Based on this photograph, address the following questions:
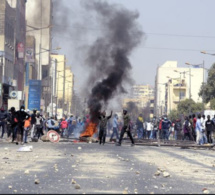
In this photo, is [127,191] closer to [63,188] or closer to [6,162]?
[63,188]

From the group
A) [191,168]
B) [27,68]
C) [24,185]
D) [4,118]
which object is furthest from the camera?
[27,68]

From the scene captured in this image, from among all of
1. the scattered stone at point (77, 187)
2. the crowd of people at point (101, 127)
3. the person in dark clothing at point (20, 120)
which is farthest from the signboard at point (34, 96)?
the scattered stone at point (77, 187)

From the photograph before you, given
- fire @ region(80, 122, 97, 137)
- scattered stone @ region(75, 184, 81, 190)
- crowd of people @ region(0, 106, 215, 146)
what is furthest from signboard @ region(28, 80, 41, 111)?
scattered stone @ region(75, 184, 81, 190)

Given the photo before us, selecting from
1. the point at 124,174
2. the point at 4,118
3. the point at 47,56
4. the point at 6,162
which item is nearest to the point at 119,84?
the point at 4,118

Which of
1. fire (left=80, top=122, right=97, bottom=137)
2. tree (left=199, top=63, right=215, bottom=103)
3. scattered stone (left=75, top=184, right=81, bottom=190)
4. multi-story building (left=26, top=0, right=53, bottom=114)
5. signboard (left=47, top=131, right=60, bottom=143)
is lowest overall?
scattered stone (left=75, top=184, right=81, bottom=190)

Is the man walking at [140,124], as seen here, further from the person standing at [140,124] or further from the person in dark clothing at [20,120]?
the person in dark clothing at [20,120]

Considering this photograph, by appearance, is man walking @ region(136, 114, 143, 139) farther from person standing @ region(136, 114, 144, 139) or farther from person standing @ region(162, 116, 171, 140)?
person standing @ region(162, 116, 171, 140)

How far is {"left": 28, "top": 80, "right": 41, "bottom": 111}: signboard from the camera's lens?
82.8 metres

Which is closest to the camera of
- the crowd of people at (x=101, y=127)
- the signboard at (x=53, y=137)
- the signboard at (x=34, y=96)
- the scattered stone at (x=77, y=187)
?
the scattered stone at (x=77, y=187)

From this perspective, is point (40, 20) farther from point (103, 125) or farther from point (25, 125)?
point (103, 125)

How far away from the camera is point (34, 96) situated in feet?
275

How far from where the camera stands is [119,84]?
154ft

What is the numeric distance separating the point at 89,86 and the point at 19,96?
30.3m

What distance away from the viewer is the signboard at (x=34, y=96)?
82.8 m
